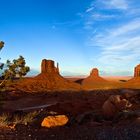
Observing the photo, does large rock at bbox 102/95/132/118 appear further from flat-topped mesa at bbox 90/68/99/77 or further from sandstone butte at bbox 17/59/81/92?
flat-topped mesa at bbox 90/68/99/77

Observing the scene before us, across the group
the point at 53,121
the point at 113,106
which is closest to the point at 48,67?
the point at 113,106

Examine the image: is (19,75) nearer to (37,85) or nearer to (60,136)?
(60,136)

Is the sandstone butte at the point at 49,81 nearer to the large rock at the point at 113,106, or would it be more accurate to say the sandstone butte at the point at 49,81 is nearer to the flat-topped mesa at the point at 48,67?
the flat-topped mesa at the point at 48,67

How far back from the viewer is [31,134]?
12.0 meters

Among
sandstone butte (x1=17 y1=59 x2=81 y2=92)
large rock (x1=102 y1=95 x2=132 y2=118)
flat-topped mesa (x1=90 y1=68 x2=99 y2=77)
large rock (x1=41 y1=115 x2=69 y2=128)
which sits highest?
flat-topped mesa (x1=90 y1=68 x2=99 y2=77)

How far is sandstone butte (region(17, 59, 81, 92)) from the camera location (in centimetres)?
7746

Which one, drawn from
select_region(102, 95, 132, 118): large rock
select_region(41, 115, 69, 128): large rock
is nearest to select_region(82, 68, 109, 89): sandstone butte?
select_region(102, 95, 132, 118): large rock

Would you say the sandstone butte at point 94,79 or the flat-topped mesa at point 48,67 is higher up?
the flat-topped mesa at point 48,67

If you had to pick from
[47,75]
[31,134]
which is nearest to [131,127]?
[31,134]

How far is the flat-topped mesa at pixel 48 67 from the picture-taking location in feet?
302

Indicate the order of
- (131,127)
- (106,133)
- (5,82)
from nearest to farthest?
(106,133) < (131,127) < (5,82)

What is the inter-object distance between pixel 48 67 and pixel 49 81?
886 cm

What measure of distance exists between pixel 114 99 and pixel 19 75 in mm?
5550

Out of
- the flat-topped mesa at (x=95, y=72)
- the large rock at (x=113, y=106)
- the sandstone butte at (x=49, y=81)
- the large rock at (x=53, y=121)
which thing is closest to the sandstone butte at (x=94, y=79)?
the flat-topped mesa at (x=95, y=72)
